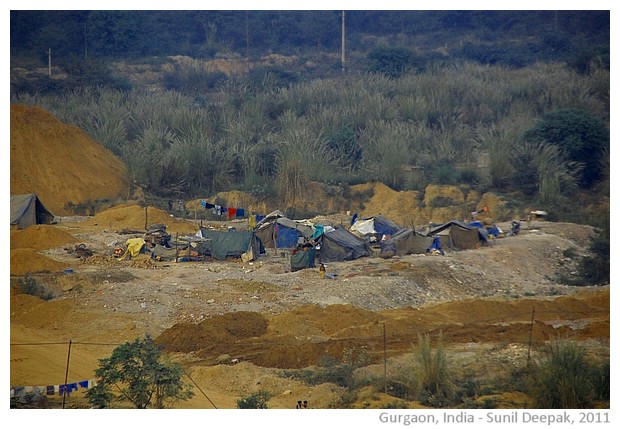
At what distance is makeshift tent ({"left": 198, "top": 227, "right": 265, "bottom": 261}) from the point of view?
1603 centimetres

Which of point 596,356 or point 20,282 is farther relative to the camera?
point 20,282

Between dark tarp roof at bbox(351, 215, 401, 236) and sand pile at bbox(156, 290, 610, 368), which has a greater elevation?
dark tarp roof at bbox(351, 215, 401, 236)

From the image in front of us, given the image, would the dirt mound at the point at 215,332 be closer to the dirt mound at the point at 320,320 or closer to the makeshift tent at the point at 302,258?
the dirt mound at the point at 320,320

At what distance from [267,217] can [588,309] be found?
6.50 metres

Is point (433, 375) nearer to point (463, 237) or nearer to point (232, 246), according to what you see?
point (232, 246)

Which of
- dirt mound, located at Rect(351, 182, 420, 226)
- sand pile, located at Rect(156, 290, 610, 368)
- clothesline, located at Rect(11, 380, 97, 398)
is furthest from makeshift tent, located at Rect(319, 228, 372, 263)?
clothesline, located at Rect(11, 380, 97, 398)

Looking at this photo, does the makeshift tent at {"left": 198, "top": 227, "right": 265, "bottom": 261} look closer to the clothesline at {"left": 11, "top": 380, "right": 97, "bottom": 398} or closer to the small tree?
the small tree

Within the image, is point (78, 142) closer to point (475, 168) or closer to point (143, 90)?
point (475, 168)

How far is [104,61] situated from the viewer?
1448 inches

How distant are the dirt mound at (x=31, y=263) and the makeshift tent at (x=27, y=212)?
8.25 feet

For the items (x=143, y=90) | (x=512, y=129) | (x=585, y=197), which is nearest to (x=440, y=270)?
(x=585, y=197)

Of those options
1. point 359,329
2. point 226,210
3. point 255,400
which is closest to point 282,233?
point 226,210

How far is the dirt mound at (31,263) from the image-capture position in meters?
14.7

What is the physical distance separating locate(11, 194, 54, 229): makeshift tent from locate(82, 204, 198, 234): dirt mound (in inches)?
31.2
